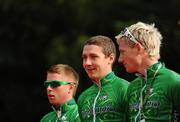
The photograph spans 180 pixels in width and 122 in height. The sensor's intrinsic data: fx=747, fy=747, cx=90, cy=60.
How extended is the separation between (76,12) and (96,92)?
9196mm

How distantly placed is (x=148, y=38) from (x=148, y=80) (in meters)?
0.37

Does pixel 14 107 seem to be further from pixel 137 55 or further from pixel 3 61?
pixel 137 55

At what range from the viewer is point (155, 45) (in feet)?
21.6

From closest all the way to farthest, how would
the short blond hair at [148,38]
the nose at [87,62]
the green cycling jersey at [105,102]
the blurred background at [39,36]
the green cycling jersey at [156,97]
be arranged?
the green cycling jersey at [156,97], the short blond hair at [148,38], the green cycling jersey at [105,102], the nose at [87,62], the blurred background at [39,36]

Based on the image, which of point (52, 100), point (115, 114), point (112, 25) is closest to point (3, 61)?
point (112, 25)

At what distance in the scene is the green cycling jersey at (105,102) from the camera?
277 inches

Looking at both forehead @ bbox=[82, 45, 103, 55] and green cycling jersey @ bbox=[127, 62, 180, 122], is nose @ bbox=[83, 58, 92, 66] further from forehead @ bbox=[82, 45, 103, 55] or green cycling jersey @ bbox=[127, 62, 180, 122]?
green cycling jersey @ bbox=[127, 62, 180, 122]

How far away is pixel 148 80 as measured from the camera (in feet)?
21.5

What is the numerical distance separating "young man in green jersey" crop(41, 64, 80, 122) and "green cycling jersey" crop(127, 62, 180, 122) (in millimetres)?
1475

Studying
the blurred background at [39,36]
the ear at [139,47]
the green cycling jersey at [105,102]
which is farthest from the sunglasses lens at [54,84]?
the blurred background at [39,36]

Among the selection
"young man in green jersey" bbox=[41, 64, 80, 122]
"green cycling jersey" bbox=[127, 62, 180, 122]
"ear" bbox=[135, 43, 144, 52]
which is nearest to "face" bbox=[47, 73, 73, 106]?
"young man in green jersey" bbox=[41, 64, 80, 122]

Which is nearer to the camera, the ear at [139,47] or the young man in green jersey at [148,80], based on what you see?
the young man in green jersey at [148,80]

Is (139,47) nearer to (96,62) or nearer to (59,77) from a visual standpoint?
(96,62)

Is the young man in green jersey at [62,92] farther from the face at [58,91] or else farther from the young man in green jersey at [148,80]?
the young man in green jersey at [148,80]
